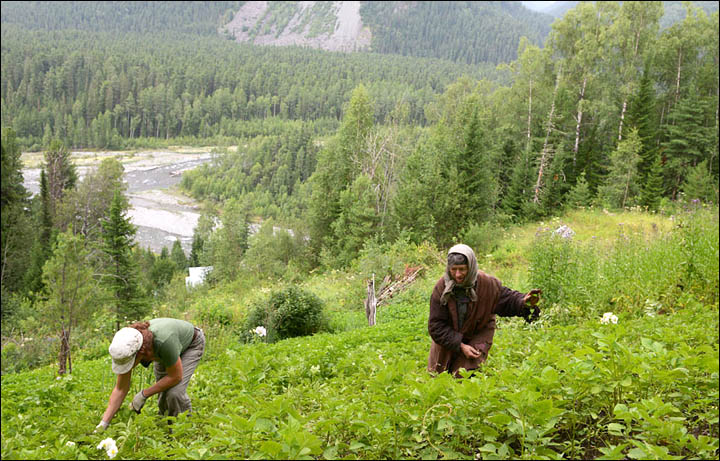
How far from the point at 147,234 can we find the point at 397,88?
59.6 m

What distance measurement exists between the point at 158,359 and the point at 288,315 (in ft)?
22.8

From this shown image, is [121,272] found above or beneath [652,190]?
beneath

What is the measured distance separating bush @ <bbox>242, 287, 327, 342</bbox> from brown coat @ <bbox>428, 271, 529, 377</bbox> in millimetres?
7366

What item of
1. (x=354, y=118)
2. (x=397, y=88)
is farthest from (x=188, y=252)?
(x=397, y=88)

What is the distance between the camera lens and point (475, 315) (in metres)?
3.55

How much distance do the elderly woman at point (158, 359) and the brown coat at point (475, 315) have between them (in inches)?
81.4

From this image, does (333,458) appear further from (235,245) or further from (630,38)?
(235,245)

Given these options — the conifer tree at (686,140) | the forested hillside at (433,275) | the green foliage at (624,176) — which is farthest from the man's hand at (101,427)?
the conifer tree at (686,140)

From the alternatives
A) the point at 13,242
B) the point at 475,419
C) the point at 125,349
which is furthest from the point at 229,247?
the point at 475,419

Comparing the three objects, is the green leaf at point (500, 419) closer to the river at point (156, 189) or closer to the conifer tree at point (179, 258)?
the conifer tree at point (179, 258)

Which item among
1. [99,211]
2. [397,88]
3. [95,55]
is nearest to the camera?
[99,211]

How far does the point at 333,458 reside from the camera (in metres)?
2.18

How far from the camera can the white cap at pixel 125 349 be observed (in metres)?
3.33

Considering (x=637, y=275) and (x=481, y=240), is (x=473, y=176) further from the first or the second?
(x=637, y=275)
